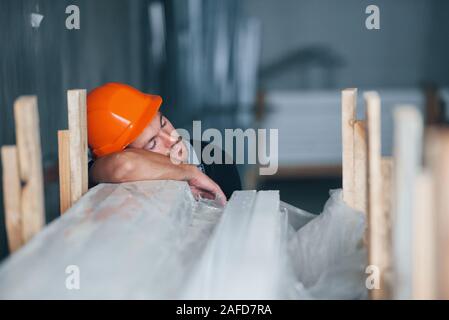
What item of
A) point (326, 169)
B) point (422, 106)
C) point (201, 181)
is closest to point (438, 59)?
point (422, 106)

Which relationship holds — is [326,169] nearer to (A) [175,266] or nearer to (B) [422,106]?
(B) [422,106]

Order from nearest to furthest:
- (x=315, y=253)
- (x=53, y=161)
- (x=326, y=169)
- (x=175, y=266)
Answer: (x=175, y=266), (x=315, y=253), (x=53, y=161), (x=326, y=169)

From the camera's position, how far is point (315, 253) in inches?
85.3

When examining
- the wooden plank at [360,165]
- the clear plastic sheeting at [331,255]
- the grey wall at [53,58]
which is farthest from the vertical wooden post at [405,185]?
the grey wall at [53,58]

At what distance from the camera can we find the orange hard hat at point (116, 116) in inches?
108

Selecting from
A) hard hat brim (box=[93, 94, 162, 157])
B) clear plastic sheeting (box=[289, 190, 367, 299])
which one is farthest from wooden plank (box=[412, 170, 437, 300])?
hard hat brim (box=[93, 94, 162, 157])

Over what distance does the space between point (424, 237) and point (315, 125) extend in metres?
6.28

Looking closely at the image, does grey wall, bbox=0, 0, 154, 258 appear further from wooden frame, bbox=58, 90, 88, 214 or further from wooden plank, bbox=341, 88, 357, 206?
wooden plank, bbox=341, 88, 357, 206

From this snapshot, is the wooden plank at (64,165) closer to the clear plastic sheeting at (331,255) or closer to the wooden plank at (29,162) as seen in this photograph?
the wooden plank at (29,162)

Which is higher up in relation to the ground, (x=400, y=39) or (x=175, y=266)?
(x=400, y=39)

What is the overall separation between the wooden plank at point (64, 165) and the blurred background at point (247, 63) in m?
0.64

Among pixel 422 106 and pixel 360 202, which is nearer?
pixel 360 202
